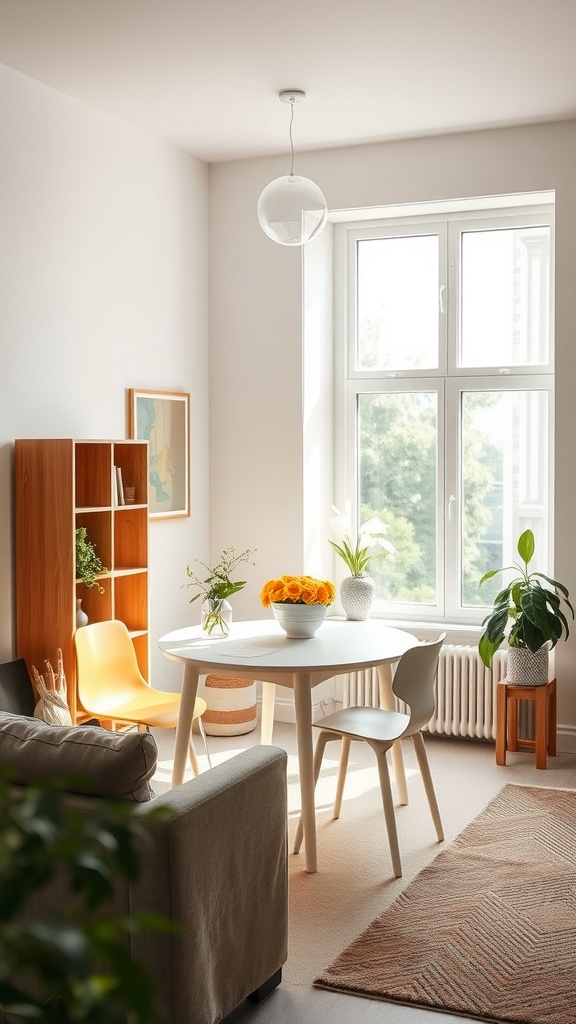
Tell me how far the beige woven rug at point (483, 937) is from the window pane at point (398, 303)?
2.84 m

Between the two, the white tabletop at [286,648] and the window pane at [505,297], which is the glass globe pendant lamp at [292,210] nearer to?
the white tabletop at [286,648]

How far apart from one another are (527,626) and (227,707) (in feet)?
5.47

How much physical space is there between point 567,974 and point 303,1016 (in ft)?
2.44

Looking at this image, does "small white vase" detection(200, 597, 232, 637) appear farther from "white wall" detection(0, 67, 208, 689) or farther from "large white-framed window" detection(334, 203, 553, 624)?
"large white-framed window" detection(334, 203, 553, 624)

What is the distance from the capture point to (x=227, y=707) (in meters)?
5.36

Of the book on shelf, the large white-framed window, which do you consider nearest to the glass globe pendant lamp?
the book on shelf

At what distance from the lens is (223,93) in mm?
4516

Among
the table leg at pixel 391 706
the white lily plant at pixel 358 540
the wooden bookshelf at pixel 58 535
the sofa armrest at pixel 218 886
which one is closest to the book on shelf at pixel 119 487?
the wooden bookshelf at pixel 58 535

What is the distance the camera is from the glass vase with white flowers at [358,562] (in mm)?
5113

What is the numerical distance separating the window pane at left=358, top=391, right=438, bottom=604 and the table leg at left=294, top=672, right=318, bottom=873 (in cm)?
222

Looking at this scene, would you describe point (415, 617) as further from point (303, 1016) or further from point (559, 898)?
point (303, 1016)

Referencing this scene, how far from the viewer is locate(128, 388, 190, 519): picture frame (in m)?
5.11

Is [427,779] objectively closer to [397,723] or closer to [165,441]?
[397,723]

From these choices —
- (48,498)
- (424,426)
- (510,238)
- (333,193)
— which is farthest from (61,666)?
(510,238)
